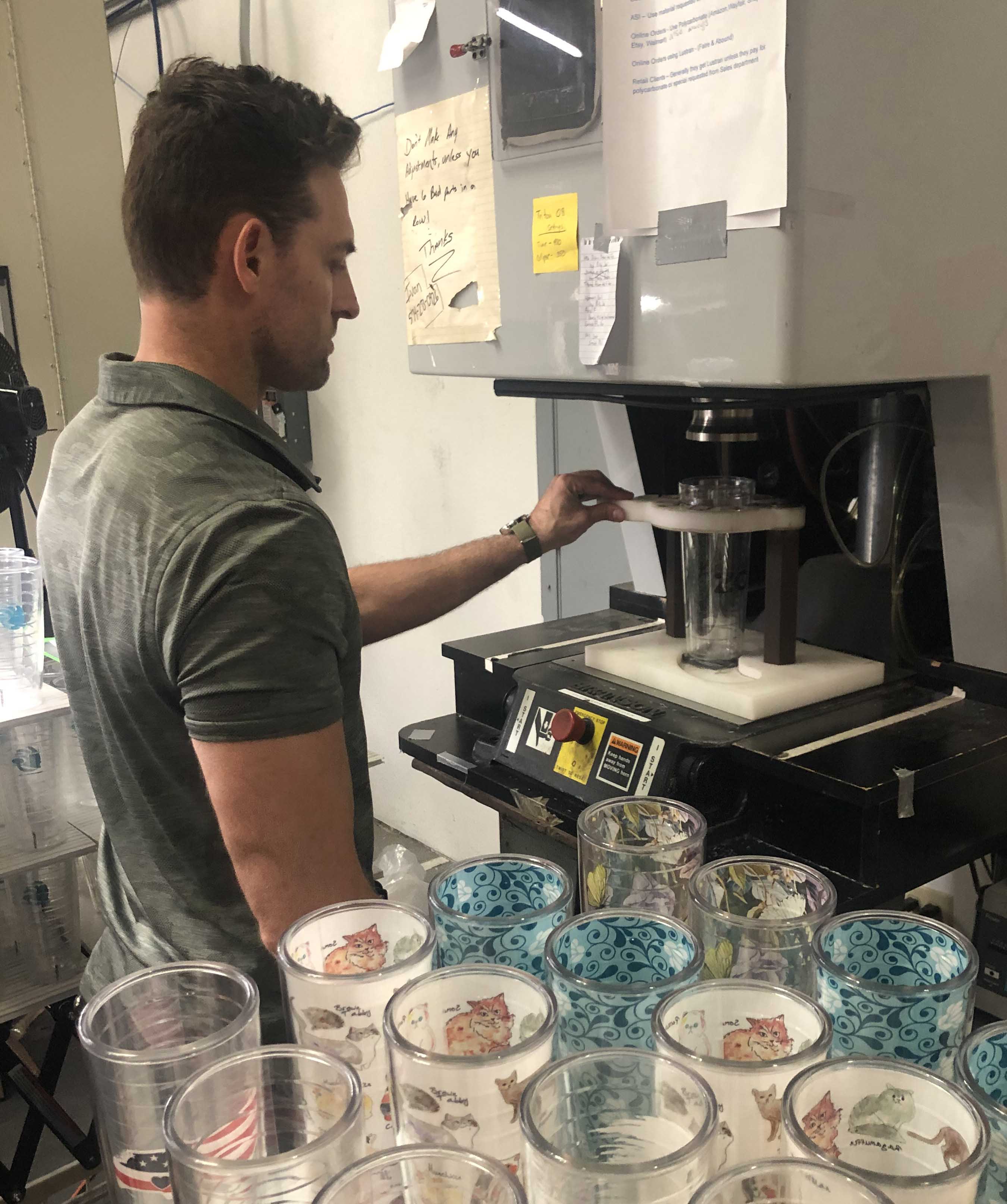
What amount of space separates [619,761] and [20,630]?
1.37 m

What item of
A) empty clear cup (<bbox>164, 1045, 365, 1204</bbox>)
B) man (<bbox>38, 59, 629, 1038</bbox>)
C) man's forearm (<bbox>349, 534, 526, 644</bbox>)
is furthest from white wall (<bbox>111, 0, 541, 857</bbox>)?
empty clear cup (<bbox>164, 1045, 365, 1204</bbox>)

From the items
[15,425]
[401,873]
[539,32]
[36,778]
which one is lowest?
[401,873]

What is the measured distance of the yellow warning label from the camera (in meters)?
1.21

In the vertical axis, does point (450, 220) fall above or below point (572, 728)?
above

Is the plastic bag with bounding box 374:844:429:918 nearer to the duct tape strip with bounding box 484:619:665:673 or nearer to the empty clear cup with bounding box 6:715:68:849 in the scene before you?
the empty clear cup with bounding box 6:715:68:849

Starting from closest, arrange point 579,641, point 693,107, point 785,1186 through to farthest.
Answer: point 785,1186
point 693,107
point 579,641

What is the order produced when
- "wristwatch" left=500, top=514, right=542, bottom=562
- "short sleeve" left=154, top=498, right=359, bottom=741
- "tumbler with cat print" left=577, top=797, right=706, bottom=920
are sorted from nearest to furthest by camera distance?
1. "tumbler with cat print" left=577, top=797, right=706, bottom=920
2. "short sleeve" left=154, top=498, right=359, bottom=741
3. "wristwatch" left=500, top=514, right=542, bottom=562

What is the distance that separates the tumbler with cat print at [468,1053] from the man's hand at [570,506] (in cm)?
102

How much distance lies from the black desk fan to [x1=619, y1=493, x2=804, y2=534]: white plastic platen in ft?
4.57

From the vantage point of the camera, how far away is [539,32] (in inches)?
45.3

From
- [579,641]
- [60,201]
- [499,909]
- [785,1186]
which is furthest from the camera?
[60,201]

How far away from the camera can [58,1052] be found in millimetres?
2061

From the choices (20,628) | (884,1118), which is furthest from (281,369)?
(20,628)

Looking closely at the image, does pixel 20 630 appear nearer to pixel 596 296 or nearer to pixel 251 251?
pixel 251 251
